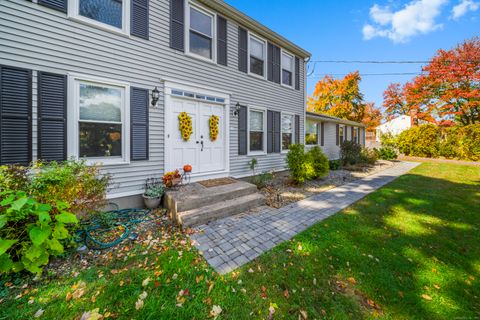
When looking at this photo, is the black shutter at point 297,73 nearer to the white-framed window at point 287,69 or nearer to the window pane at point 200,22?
the white-framed window at point 287,69

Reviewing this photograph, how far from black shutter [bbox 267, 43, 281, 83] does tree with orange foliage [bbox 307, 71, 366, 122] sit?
19122 millimetres

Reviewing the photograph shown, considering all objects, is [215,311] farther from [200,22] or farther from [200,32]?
[200,22]

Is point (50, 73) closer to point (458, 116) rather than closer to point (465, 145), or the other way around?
point (465, 145)

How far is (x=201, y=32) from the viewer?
5.45 meters

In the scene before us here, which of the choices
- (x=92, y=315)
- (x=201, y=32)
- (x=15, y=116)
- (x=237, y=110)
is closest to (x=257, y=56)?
(x=201, y=32)

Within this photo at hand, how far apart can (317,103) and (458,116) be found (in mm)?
13406


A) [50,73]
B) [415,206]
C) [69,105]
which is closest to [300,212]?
[415,206]

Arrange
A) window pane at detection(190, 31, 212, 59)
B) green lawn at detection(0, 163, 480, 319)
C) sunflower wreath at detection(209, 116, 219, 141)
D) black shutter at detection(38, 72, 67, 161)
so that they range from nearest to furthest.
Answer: green lawn at detection(0, 163, 480, 319)
black shutter at detection(38, 72, 67, 161)
window pane at detection(190, 31, 212, 59)
sunflower wreath at detection(209, 116, 219, 141)

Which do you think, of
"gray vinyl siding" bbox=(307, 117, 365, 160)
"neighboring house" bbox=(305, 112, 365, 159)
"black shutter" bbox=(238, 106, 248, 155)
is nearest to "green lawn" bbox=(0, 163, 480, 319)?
"black shutter" bbox=(238, 106, 248, 155)

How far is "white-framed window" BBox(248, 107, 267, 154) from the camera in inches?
271

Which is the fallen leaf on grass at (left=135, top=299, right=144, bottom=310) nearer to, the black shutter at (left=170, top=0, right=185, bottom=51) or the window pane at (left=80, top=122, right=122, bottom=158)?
the window pane at (left=80, top=122, right=122, bottom=158)

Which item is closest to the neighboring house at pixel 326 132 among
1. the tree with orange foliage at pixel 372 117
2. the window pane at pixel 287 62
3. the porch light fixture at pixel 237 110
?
the window pane at pixel 287 62

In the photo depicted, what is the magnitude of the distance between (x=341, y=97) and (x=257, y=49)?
67.5 ft

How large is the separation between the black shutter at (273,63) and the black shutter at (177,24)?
344 cm
